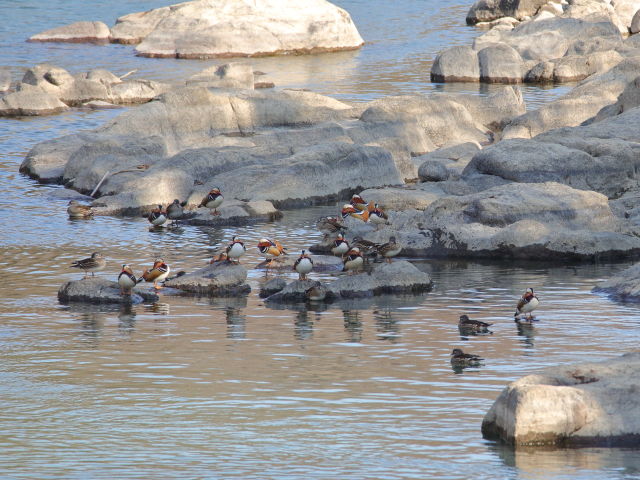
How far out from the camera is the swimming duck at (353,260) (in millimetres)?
21078

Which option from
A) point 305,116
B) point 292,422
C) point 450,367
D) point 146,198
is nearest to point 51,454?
point 292,422

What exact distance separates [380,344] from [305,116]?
21548 millimetres

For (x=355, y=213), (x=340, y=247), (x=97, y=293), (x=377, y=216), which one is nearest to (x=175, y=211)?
(x=355, y=213)

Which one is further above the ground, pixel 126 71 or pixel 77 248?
pixel 126 71

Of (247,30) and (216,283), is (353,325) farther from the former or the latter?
(247,30)

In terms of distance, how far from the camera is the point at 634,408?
12508 mm

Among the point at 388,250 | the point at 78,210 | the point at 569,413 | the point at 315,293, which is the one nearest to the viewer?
the point at 569,413

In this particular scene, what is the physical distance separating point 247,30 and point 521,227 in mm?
41082

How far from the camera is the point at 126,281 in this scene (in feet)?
66.1

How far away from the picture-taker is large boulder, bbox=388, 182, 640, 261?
76.0ft

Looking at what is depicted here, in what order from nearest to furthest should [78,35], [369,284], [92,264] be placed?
[369,284] → [92,264] → [78,35]

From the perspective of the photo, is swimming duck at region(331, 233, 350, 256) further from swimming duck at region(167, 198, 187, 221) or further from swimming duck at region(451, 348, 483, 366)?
swimming duck at region(451, 348, 483, 366)

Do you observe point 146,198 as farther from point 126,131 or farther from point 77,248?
point 126,131

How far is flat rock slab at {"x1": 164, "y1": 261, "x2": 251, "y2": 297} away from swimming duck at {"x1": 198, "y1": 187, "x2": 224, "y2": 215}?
6016mm
